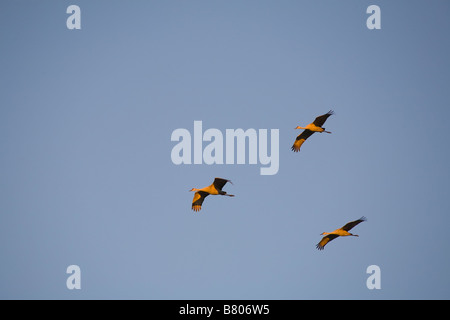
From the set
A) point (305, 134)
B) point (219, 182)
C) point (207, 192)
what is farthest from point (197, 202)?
point (305, 134)

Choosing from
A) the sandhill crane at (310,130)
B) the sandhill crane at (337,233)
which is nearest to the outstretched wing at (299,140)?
the sandhill crane at (310,130)

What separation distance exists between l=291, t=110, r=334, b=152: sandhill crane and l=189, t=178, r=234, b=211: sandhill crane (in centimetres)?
397

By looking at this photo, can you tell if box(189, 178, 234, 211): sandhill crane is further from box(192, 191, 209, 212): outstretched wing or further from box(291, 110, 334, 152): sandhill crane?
box(291, 110, 334, 152): sandhill crane

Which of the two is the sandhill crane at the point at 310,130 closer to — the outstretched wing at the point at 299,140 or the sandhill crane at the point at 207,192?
the outstretched wing at the point at 299,140

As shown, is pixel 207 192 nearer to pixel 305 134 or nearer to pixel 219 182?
pixel 219 182

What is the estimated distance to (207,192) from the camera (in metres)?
29.5

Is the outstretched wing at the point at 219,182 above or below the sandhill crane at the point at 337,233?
above

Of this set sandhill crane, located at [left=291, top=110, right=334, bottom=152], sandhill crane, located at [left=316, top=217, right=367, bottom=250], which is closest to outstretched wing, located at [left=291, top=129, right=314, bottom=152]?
sandhill crane, located at [left=291, top=110, right=334, bottom=152]

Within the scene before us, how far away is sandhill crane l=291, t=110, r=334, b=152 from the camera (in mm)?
30047

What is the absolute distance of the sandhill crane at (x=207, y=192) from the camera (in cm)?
2875

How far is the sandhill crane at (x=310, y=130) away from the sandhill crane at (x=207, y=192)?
3969 mm

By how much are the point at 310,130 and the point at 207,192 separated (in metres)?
4.87
